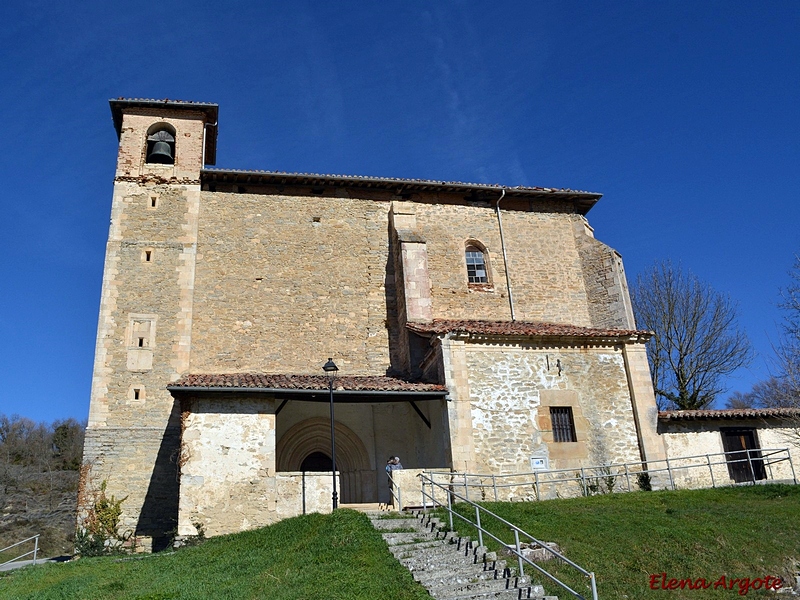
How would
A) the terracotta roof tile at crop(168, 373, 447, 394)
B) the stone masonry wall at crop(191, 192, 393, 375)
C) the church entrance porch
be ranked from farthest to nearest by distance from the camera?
1. the stone masonry wall at crop(191, 192, 393, 375)
2. the terracotta roof tile at crop(168, 373, 447, 394)
3. the church entrance porch

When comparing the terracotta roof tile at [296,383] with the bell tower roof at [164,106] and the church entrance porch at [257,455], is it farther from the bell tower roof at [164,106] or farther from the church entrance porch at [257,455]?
the bell tower roof at [164,106]

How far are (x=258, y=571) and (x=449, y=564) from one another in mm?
3024

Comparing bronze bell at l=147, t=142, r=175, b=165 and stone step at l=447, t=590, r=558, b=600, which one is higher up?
bronze bell at l=147, t=142, r=175, b=165

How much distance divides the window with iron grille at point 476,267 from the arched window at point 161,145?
10.4m

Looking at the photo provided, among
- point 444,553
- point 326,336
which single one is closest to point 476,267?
point 326,336

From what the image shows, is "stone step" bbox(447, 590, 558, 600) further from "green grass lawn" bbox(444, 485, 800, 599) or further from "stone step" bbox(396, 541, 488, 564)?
"stone step" bbox(396, 541, 488, 564)

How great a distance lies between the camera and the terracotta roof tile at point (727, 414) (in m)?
16.5

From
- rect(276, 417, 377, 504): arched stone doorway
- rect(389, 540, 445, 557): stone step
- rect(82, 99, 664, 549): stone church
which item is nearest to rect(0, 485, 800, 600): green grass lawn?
rect(389, 540, 445, 557): stone step

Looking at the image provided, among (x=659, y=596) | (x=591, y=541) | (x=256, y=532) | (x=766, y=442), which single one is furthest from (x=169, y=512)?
(x=766, y=442)

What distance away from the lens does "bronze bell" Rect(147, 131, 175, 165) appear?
65.6 feet

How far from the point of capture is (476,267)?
21.2m

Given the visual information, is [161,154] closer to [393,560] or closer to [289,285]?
[289,285]

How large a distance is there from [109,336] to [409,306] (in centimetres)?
852

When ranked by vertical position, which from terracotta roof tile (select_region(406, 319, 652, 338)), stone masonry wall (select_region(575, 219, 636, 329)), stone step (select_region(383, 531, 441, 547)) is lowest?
stone step (select_region(383, 531, 441, 547))
